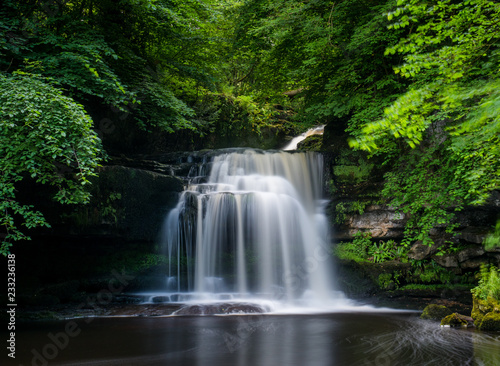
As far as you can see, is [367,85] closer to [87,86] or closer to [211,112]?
[211,112]

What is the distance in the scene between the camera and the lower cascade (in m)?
10.1

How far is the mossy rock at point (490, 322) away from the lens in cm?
621

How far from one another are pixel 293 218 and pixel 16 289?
762 cm

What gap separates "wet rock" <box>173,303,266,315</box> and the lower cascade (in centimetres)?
118

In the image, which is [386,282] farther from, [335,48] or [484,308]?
[335,48]

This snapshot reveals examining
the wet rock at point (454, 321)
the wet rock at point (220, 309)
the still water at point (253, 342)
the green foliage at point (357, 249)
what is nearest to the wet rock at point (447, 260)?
the green foliage at point (357, 249)

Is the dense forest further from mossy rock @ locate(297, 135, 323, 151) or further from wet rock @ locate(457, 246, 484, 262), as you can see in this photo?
mossy rock @ locate(297, 135, 323, 151)

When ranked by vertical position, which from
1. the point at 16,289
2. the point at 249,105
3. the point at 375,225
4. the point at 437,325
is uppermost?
the point at 249,105

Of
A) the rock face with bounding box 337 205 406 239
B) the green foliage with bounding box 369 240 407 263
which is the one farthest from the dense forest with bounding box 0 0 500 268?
the green foliage with bounding box 369 240 407 263

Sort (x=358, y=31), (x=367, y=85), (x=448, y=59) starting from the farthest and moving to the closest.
A: (x=367, y=85) < (x=358, y=31) < (x=448, y=59)

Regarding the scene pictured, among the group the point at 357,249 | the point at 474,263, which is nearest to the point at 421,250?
the point at 474,263

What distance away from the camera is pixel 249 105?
16.7 metres

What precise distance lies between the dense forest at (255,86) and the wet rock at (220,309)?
11.5 feet

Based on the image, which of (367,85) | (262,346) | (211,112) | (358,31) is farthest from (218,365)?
(211,112)
